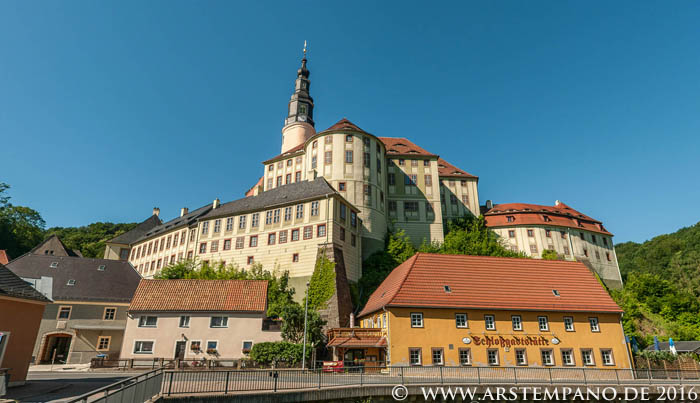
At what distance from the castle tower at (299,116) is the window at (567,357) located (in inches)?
2245

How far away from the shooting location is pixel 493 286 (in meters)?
29.6

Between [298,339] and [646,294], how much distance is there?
4419cm

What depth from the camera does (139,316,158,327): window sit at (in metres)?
31.2

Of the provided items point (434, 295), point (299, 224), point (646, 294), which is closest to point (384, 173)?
point (299, 224)

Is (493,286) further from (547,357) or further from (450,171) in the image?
(450,171)

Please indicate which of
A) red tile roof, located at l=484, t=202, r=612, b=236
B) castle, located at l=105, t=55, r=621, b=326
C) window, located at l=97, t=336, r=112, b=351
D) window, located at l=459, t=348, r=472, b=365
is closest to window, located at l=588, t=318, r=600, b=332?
window, located at l=459, t=348, r=472, b=365

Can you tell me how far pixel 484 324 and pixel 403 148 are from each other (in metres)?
40.4

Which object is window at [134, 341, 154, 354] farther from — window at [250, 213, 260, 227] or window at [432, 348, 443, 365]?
window at [432, 348, 443, 365]

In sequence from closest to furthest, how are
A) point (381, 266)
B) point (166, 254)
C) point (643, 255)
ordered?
point (381, 266) → point (166, 254) → point (643, 255)

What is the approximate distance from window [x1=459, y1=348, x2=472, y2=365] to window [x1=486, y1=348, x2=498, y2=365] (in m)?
1.24

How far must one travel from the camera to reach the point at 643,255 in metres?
84.0

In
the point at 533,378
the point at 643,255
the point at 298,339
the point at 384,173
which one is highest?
the point at 384,173

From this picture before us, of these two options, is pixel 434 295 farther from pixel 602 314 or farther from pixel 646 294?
pixel 646 294

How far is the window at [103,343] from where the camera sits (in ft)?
120
